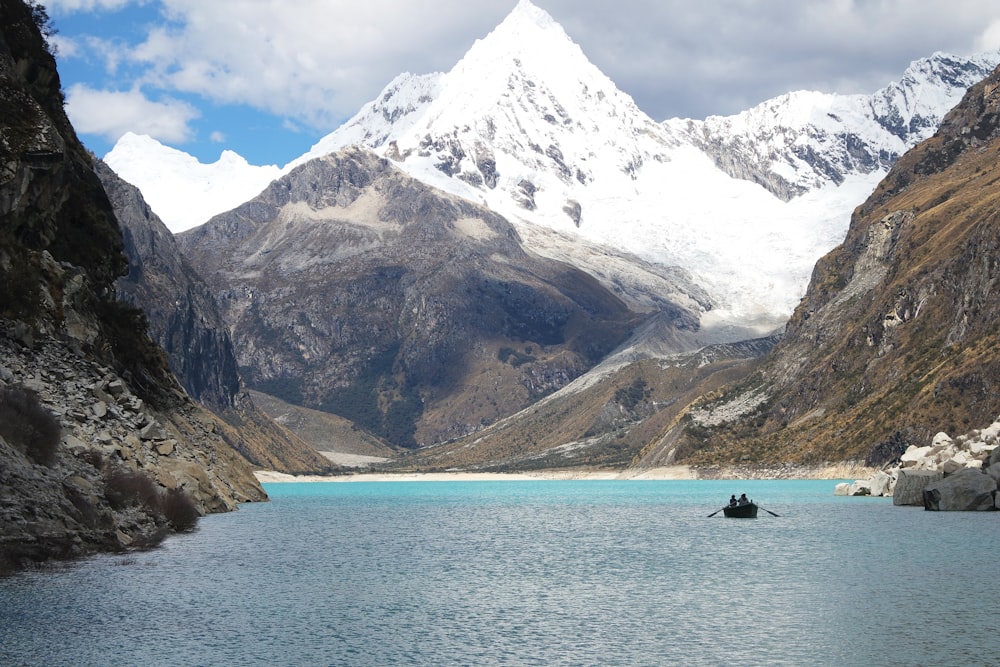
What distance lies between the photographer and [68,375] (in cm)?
9144

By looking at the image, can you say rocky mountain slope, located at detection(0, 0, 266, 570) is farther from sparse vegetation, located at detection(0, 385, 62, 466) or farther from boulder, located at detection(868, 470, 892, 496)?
boulder, located at detection(868, 470, 892, 496)

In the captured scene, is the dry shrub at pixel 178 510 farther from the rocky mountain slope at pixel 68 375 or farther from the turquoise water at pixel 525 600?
the turquoise water at pixel 525 600

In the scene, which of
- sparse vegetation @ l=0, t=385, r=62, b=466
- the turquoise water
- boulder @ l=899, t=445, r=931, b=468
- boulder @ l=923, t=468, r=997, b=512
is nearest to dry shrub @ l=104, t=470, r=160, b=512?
the turquoise water

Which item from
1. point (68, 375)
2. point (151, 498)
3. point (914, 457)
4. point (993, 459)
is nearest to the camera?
point (151, 498)

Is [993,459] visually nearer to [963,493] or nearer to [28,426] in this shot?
[963,493]

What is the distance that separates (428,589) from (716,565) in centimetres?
2213

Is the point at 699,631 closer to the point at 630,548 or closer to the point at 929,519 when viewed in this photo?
the point at 630,548

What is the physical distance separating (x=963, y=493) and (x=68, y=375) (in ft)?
291

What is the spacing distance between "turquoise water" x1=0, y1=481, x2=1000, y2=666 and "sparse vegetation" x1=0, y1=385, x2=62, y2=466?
781cm

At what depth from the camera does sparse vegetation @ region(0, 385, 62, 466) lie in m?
70.5

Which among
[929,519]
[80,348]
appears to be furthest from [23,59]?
[929,519]

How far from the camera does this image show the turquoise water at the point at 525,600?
51.9 m

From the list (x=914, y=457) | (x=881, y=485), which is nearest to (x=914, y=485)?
(x=914, y=457)

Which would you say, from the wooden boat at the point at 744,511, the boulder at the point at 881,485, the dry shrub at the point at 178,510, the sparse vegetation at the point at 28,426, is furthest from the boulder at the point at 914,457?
the sparse vegetation at the point at 28,426
